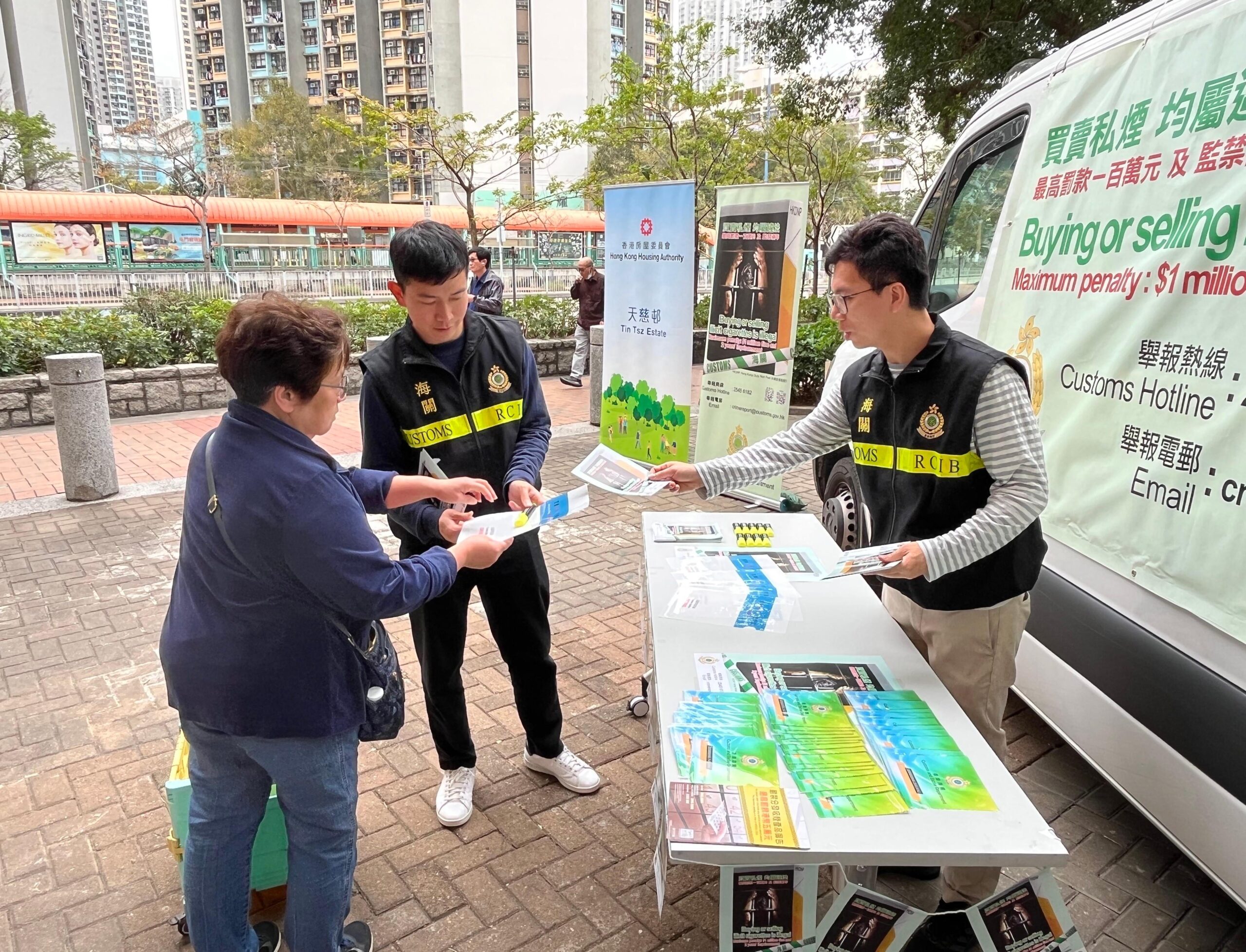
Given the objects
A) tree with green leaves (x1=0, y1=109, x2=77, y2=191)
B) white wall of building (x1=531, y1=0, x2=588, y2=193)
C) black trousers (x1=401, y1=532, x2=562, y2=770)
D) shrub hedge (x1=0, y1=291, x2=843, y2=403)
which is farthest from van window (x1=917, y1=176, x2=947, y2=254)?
white wall of building (x1=531, y1=0, x2=588, y2=193)

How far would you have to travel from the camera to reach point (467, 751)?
2.74 metres

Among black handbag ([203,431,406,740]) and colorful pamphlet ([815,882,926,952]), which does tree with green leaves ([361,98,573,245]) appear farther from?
colorful pamphlet ([815,882,926,952])

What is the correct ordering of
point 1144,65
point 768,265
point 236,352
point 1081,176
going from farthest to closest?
point 768,265 → point 1081,176 → point 1144,65 → point 236,352

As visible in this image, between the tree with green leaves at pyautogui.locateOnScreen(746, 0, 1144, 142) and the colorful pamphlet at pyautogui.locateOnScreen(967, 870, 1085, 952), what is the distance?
891 cm

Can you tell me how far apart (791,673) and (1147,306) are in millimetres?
1485

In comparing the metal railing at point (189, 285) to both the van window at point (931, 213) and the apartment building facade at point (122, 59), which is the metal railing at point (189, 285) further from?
the apartment building facade at point (122, 59)

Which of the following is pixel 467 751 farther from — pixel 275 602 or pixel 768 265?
pixel 768 265

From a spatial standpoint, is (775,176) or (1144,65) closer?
(1144,65)

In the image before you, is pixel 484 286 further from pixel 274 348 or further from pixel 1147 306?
pixel 274 348

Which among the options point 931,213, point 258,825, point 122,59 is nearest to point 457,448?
point 258,825

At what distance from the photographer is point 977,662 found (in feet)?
6.67

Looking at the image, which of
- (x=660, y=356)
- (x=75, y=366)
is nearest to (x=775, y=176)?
(x=660, y=356)

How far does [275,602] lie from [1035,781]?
8.74ft

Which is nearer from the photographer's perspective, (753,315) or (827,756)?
(827,756)
